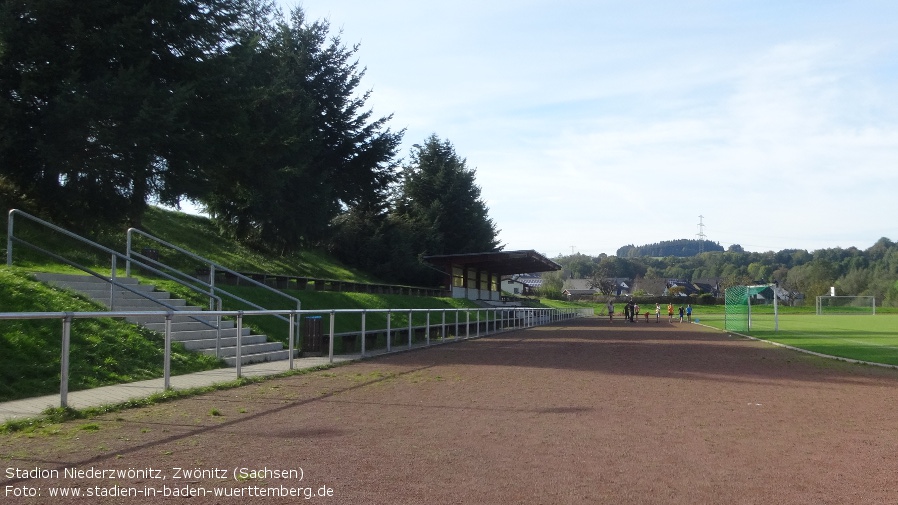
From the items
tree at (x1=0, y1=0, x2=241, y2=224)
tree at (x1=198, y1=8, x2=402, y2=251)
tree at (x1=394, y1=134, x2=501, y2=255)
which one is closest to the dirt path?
tree at (x1=0, y1=0, x2=241, y2=224)

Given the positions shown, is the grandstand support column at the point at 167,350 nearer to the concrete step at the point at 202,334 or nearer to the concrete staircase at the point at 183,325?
the concrete staircase at the point at 183,325

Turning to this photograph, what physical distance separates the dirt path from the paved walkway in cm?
64

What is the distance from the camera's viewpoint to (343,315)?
76.3ft

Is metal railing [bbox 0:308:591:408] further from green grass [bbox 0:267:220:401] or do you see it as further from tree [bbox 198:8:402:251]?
tree [bbox 198:8:402:251]

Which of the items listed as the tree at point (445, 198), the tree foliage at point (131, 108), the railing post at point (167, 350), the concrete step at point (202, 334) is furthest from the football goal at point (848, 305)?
the railing post at point (167, 350)

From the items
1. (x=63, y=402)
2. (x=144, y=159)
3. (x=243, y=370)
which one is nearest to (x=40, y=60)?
(x=144, y=159)

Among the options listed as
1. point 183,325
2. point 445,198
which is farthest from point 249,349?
point 445,198

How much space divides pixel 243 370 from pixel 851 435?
8.77 metres

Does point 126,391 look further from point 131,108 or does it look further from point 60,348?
point 131,108

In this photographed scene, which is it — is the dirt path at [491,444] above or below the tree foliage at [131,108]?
below

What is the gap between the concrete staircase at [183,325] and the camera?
13445 millimetres

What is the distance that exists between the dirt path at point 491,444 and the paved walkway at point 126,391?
0.64m

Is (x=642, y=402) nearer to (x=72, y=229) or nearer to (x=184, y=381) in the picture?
(x=184, y=381)

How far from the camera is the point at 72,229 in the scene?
20188 mm
